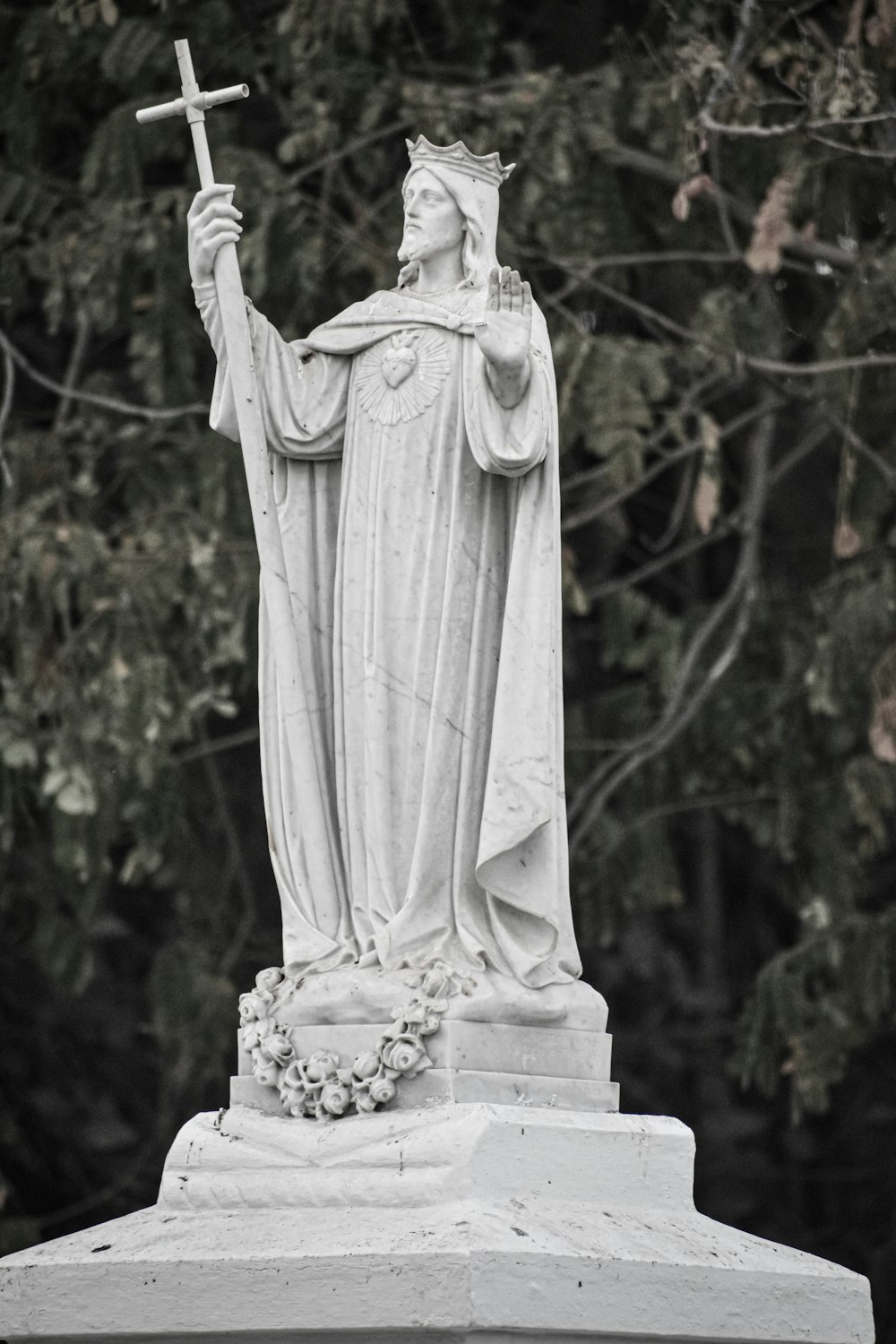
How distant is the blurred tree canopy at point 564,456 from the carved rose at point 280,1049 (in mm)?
4713

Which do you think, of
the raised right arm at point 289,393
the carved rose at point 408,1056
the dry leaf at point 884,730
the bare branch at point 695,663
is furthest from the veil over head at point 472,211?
the bare branch at point 695,663

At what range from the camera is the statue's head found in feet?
26.7

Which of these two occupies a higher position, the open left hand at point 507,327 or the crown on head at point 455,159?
the crown on head at point 455,159

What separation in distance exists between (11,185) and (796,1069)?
5.51 meters

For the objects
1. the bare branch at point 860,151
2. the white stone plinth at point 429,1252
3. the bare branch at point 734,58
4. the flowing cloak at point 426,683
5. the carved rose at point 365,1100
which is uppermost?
the bare branch at point 734,58

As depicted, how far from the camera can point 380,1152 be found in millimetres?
7422

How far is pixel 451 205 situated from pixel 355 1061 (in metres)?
2.39

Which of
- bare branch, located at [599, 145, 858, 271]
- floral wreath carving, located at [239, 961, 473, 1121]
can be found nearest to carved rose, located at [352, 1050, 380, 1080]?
floral wreath carving, located at [239, 961, 473, 1121]

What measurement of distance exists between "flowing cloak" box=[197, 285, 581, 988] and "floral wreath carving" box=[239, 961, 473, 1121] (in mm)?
138

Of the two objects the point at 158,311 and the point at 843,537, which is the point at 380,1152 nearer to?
the point at 843,537

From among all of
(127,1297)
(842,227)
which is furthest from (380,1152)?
(842,227)

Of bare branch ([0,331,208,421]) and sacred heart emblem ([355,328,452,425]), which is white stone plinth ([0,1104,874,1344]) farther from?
bare branch ([0,331,208,421])

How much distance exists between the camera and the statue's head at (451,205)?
8.12 metres

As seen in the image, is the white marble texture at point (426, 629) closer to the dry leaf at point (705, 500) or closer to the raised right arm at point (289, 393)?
the raised right arm at point (289, 393)
